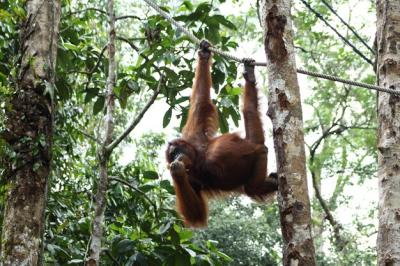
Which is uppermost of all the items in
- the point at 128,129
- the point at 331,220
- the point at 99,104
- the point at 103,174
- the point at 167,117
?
the point at 99,104

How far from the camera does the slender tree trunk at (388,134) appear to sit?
2795mm

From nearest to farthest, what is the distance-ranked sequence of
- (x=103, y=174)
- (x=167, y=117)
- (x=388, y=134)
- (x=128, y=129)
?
(x=388, y=134) → (x=103, y=174) → (x=128, y=129) → (x=167, y=117)

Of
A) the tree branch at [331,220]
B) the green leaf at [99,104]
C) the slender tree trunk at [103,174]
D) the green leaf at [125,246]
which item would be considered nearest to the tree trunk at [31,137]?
the slender tree trunk at [103,174]

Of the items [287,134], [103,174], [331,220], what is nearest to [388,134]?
[287,134]

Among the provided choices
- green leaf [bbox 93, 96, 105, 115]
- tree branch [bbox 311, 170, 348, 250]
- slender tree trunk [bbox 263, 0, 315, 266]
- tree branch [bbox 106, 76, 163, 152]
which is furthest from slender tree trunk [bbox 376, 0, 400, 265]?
tree branch [bbox 311, 170, 348, 250]

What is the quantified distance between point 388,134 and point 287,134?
28.6 inches

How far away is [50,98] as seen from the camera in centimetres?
337

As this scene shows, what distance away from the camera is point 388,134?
9.84 ft

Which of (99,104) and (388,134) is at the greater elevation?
(99,104)

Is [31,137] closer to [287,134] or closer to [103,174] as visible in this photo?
[103,174]

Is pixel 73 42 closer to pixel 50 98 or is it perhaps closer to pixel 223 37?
pixel 223 37

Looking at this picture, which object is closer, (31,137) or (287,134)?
(287,134)

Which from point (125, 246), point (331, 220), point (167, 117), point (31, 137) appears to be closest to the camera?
point (31, 137)

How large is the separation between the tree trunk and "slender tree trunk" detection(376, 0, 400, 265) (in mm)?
1828
